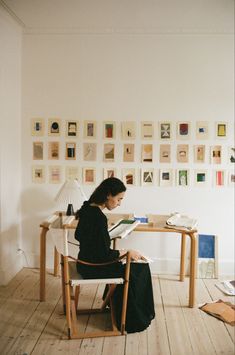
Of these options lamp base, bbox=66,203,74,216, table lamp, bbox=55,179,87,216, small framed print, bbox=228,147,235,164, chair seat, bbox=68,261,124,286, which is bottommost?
chair seat, bbox=68,261,124,286

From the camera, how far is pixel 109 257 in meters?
2.80

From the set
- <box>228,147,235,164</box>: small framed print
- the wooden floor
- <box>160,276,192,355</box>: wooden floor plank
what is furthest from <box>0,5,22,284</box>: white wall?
<box>228,147,235,164</box>: small framed print

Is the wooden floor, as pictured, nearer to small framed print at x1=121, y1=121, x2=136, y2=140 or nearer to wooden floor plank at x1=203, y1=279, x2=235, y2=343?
wooden floor plank at x1=203, y1=279, x2=235, y2=343

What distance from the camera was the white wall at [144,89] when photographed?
4.02 meters

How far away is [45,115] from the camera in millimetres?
4148

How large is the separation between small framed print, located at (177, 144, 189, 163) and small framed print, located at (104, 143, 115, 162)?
68 cm

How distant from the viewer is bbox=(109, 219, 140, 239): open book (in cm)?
312

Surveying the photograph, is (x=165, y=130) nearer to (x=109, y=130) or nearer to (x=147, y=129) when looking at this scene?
(x=147, y=129)

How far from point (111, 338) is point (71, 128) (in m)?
2.16

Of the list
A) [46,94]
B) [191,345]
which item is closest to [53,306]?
[191,345]

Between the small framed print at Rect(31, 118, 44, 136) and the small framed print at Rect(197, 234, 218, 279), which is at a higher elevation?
the small framed print at Rect(31, 118, 44, 136)

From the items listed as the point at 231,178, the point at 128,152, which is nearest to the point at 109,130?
the point at 128,152

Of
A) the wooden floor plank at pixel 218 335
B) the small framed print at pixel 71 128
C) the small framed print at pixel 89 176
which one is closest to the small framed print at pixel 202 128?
the small framed print at pixel 89 176

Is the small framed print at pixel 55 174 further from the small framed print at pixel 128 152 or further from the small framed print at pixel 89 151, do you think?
the small framed print at pixel 128 152
